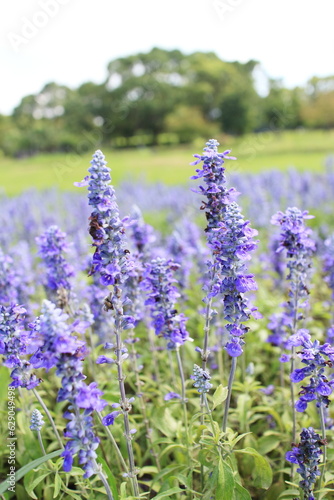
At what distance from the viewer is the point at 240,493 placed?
2998 millimetres

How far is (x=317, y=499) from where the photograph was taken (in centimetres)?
333

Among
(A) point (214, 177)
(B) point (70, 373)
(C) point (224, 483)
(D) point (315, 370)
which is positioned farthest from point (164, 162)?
(B) point (70, 373)

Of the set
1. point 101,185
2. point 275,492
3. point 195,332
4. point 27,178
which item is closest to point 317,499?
point 275,492

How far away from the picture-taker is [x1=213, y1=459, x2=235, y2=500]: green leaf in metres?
2.79

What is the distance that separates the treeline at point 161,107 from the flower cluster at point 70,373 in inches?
1831

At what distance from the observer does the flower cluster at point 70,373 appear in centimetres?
221

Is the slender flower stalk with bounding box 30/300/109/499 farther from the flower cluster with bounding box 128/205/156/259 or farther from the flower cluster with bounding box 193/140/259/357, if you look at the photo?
the flower cluster with bounding box 128/205/156/259

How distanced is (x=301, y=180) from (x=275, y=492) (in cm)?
1293

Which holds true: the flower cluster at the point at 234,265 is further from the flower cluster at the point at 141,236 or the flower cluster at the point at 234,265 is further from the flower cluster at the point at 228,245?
the flower cluster at the point at 141,236

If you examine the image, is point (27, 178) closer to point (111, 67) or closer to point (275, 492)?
point (111, 67)

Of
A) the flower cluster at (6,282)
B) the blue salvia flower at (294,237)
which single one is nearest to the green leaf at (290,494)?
the blue salvia flower at (294,237)

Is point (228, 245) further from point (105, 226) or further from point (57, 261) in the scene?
point (57, 261)

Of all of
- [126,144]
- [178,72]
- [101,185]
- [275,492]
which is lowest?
[275,492]

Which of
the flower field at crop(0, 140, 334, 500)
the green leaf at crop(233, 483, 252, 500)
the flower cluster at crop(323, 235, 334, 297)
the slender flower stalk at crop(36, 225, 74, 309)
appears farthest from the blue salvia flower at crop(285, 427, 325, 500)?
the slender flower stalk at crop(36, 225, 74, 309)
